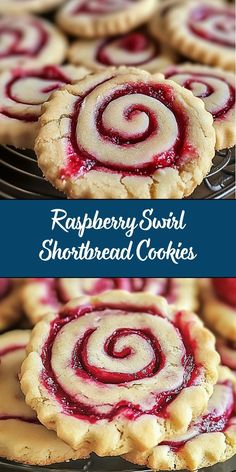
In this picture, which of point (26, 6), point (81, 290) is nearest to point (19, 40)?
point (26, 6)

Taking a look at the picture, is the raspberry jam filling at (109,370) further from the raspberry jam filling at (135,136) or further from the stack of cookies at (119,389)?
the raspberry jam filling at (135,136)

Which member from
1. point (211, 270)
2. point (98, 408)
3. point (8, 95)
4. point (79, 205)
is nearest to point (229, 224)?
point (211, 270)

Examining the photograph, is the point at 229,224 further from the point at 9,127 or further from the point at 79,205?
the point at 9,127

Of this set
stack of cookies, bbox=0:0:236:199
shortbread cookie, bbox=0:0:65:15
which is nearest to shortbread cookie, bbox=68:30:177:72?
shortbread cookie, bbox=0:0:65:15

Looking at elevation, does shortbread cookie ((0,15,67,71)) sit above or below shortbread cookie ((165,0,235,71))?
below

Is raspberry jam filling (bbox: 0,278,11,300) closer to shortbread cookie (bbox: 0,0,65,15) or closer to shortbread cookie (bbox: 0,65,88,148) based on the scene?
shortbread cookie (bbox: 0,65,88,148)
